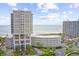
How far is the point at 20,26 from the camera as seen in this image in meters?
3.42

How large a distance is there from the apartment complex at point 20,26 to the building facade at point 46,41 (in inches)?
3.9

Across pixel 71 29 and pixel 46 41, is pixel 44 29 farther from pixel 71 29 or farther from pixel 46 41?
pixel 71 29

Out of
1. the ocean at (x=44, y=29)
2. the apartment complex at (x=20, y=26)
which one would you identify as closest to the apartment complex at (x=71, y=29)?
the ocean at (x=44, y=29)

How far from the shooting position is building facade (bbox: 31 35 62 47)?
3438 mm

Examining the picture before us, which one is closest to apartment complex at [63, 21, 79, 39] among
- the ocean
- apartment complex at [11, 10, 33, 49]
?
the ocean

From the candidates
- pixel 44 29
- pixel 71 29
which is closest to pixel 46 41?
pixel 44 29

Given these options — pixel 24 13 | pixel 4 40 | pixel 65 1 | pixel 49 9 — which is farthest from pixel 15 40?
pixel 65 1

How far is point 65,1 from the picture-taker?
339 centimetres

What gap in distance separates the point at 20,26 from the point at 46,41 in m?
0.49

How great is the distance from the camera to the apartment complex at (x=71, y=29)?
3436 millimetres

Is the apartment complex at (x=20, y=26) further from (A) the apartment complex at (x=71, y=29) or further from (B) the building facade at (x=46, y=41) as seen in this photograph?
(A) the apartment complex at (x=71, y=29)

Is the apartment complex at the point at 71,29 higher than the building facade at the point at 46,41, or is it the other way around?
the apartment complex at the point at 71,29

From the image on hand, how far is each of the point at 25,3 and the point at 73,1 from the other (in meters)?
0.77

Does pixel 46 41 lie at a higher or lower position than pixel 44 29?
lower
